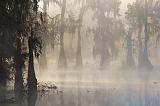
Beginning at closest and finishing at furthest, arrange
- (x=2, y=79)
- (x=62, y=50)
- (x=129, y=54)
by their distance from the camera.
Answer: (x=2, y=79)
(x=62, y=50)
(x=129, y=54)

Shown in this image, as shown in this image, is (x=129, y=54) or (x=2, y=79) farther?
(x=129, y=54)

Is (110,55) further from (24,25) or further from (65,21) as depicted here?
(24,25)

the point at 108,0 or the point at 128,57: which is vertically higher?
the point at 108,0

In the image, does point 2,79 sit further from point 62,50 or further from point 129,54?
point 129,54

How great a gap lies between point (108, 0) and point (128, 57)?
8984mm

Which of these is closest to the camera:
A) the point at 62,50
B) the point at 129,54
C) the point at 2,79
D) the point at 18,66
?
the point at 18,66

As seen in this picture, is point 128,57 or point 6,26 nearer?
point 6,26

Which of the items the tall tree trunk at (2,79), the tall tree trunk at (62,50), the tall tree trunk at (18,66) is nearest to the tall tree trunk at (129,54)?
the tall tree trunk at (62,50)

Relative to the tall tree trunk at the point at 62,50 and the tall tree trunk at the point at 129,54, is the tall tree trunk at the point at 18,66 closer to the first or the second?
the tall tree trunk at the point at 62,50

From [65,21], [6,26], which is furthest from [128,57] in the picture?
[6,26]

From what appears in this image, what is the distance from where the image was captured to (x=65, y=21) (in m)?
62.1

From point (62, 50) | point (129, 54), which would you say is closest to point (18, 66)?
point (62, 50)

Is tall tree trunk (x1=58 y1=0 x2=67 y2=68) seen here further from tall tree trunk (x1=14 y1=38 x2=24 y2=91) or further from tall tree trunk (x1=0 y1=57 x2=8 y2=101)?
tall tree trunk (x1=14 y1=38 x2=24 y2=91)

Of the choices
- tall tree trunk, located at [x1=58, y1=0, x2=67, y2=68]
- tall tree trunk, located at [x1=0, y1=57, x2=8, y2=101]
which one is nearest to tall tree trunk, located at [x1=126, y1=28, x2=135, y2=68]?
tall tree trunk, located at [x1=58, y1=0, x2=67, y2=68]
